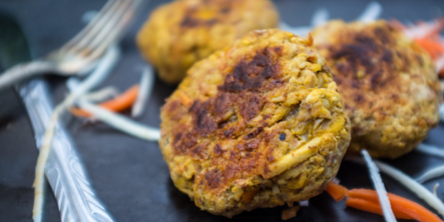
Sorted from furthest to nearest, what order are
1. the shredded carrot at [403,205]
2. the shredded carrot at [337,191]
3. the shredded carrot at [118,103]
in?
the shredded carrot at [118,103] → the shredded carrot at [337,191] → the shredded carrot at [403,205]

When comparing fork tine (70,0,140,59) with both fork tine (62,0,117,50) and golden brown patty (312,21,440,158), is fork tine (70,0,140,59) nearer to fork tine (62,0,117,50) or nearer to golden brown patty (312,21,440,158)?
fork tine (62,0,117,50)

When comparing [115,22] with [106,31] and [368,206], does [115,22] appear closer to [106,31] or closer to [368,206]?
[106,31]

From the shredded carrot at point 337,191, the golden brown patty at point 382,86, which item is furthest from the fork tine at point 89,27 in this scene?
the shredded carrot at point 337,191

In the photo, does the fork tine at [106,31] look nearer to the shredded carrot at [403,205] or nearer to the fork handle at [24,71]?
the fork handle at [24,71]

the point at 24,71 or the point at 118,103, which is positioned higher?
the point at 24,71

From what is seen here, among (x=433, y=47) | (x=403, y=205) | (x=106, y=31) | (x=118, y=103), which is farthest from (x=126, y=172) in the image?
(x=433, y=47)
